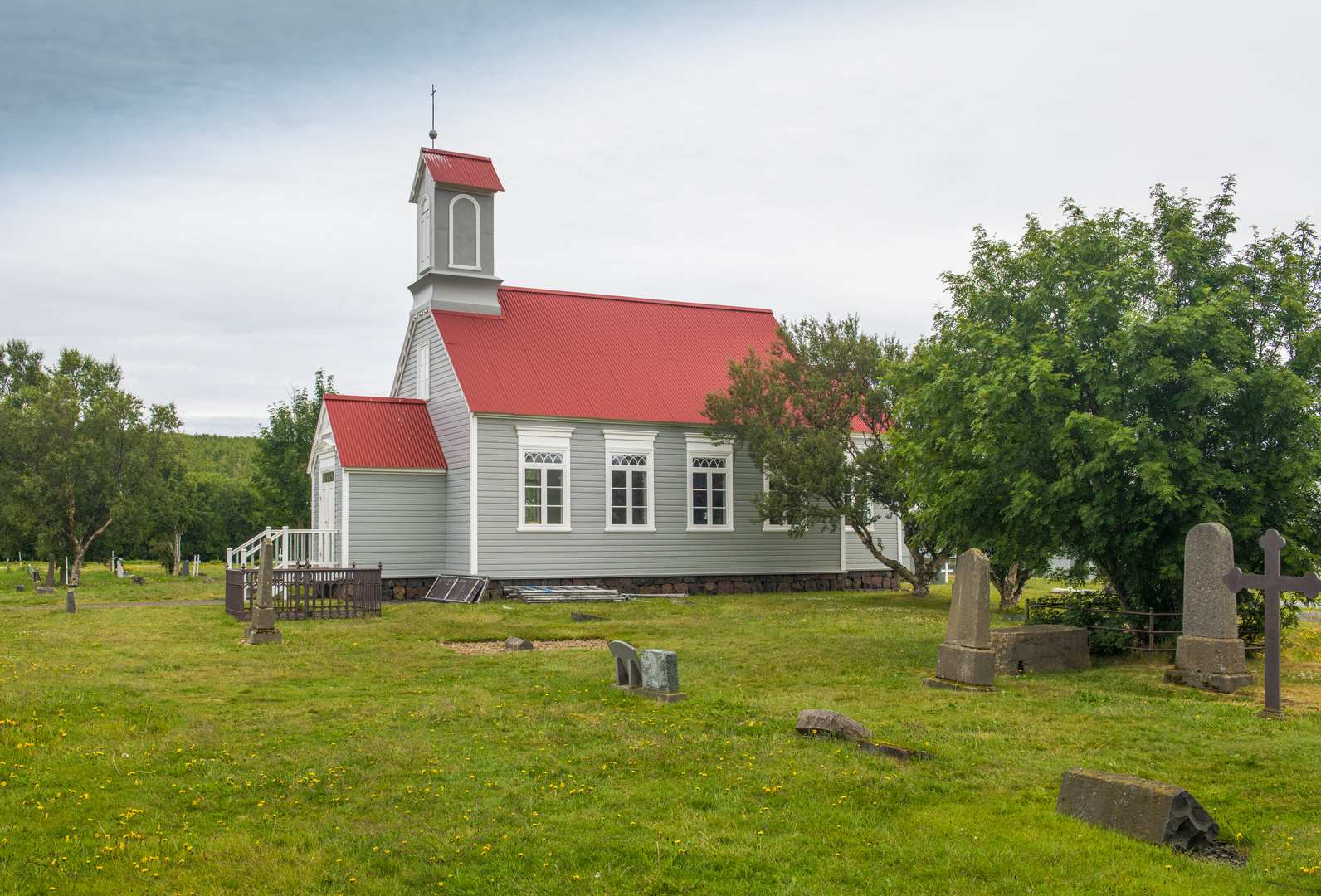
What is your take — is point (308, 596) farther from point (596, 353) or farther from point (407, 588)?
point (596, 353)

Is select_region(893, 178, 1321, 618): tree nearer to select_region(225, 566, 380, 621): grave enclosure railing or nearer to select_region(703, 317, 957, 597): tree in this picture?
select_region(703, 317, 957, 597): tree

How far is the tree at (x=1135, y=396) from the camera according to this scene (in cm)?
1345

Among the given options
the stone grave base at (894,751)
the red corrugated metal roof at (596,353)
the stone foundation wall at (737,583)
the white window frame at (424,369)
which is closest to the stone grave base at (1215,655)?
the stone grave base at (894,751)

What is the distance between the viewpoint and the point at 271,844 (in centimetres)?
646

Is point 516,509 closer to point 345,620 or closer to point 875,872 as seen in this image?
point 345,620

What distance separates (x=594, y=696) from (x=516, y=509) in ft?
47.7

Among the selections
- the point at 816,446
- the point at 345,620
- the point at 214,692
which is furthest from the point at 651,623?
the point at 214,692

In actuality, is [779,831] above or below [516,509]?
below

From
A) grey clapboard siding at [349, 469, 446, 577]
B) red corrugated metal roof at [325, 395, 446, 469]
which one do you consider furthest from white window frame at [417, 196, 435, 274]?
grey clapboard siding at [349, 469, 446, 577]

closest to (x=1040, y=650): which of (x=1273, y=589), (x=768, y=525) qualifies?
(x=1273, y=589)

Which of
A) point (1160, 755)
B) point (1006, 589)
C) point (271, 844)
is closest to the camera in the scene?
point (271, 844)

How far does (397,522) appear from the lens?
26328mm

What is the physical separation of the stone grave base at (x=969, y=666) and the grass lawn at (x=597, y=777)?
37 cm

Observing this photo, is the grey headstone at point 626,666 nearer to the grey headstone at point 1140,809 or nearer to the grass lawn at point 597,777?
the grass lawn at point 597,777
